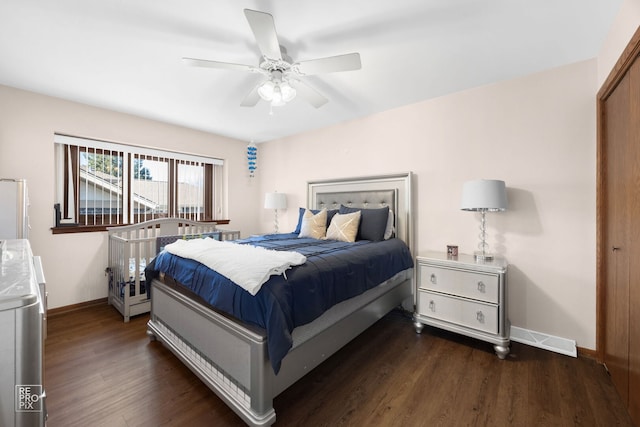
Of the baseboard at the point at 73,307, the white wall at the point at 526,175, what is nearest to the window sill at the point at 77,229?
the baseboard at the point at 73,307

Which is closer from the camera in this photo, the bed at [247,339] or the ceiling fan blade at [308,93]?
the bed at [247,339]

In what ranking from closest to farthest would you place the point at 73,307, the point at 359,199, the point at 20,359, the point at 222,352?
the point at 20,359 → the point at 222,352 → the point at 73,307 → the point at 359,199

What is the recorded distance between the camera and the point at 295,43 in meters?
1.92

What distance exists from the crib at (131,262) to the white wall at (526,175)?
2609 millimetres

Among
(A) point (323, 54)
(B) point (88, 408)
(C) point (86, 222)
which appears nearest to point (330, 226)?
(A) point (323, 54)

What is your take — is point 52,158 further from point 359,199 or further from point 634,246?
point 634,246

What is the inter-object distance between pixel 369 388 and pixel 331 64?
2.16 meters

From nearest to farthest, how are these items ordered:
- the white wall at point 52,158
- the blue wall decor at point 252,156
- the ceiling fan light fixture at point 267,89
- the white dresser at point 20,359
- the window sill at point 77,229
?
1. the white dresser at point 20,359
2. the ceiling fan light fixture at point 267,89
3. the white wall at point 52,158
4. the window sill at point 77,229
5. the blue wall decor at point 252,156

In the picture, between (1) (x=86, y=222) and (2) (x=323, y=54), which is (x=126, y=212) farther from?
(2) (x=323, y=54)

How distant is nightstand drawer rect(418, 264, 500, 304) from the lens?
2174 millimetres

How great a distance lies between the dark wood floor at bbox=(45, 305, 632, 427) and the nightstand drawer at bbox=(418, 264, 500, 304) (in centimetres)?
46

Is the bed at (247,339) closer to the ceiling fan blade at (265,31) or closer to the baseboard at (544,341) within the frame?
the baseboard at (544,341)

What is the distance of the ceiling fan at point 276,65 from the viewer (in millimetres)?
1510

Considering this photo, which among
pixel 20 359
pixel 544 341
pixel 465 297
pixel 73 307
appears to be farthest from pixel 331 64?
pixel 73 307
